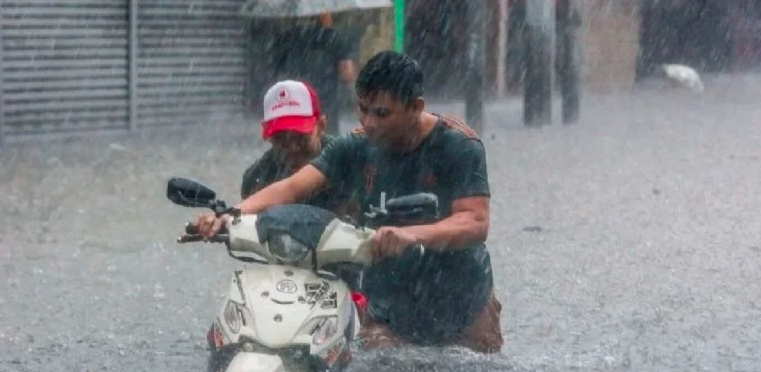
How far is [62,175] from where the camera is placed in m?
12.8

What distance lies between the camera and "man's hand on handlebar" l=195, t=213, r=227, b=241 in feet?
16.2

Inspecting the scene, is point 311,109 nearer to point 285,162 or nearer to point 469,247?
point 285,162

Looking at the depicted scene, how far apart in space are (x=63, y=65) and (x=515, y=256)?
7.52 metres

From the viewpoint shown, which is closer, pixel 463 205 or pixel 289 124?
A: pixel 463 205

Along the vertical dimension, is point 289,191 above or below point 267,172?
above

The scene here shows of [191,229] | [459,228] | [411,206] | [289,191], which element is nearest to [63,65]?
[289,191]

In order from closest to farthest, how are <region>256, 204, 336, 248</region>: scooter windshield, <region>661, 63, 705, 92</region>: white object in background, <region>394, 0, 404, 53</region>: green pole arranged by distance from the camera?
1. <region>256, 204, 336, 248</region>: scooter windshield
2. <region>394, 0, 404, 53</region>: green pole
3. <region>661, 63, 705, 92</region>: white object in background

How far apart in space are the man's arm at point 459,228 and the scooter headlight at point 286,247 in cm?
40

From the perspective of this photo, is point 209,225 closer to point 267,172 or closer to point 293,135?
point 293,135

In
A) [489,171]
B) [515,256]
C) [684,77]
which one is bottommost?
[684,77]

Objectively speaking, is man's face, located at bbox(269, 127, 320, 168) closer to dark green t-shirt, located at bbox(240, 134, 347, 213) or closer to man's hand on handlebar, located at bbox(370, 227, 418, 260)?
dark green t-shirt, located at bbox(240, 134, 347, 213)

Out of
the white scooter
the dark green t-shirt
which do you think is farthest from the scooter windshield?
the dark green t-shirt

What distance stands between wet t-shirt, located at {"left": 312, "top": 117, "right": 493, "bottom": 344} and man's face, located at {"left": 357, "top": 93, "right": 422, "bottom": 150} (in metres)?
0.20

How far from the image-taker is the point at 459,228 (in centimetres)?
552
